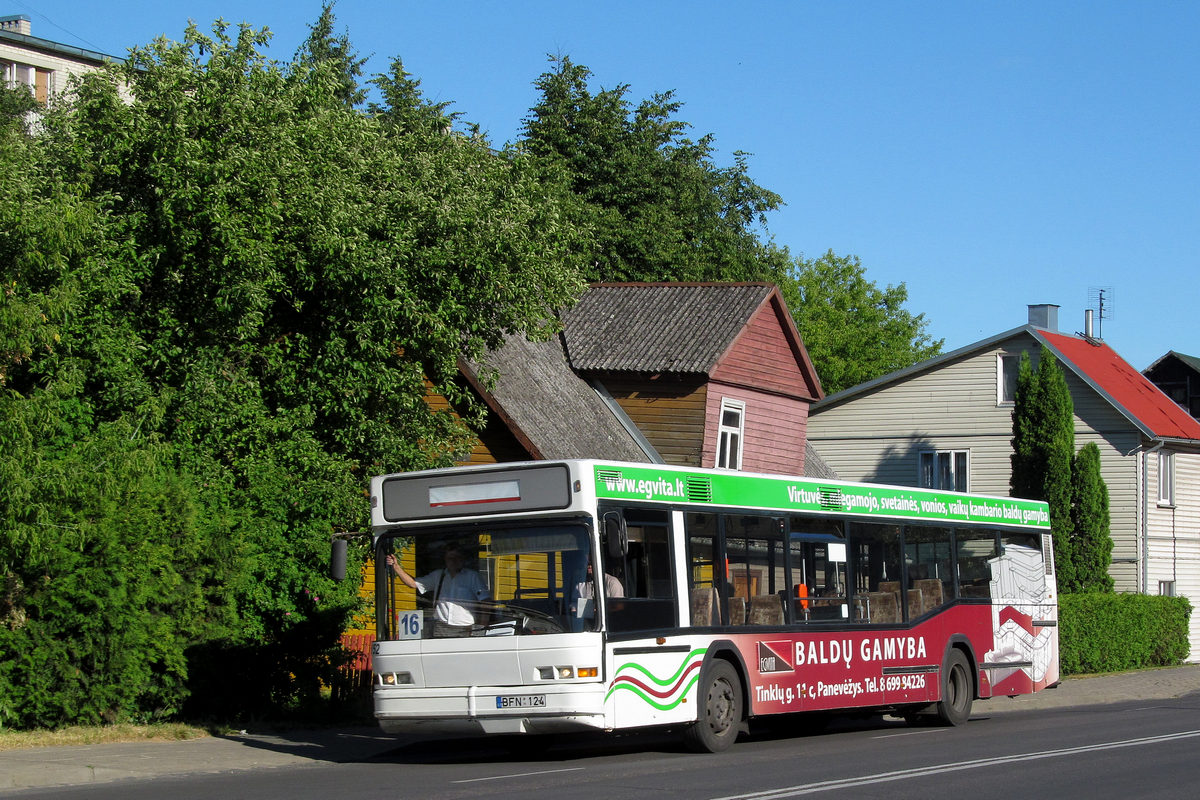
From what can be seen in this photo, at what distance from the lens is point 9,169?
1638 cm

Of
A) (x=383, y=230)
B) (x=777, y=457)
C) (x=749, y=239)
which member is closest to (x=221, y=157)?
(x=383, y=230)

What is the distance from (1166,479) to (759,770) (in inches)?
1309

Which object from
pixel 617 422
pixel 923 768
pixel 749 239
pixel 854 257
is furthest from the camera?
pixel 854 257

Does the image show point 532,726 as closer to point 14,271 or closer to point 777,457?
point 14,271

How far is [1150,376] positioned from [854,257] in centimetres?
1669

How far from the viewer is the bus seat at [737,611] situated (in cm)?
1473

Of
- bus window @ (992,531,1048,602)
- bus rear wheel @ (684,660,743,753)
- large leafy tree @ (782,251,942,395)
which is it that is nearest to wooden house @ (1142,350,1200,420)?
large leafy tree @ (782,251,942,395)

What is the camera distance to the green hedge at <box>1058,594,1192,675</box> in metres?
31.9

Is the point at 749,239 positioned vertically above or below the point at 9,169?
above

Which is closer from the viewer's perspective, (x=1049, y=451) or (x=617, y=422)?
(x=617, y=422)

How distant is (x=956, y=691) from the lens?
18.9 metres

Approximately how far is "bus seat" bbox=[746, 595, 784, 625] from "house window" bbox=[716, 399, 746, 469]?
1399 cm

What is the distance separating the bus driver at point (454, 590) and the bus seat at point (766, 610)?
328cm

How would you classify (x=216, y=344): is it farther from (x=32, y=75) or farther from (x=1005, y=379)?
(x=32, y=75)
